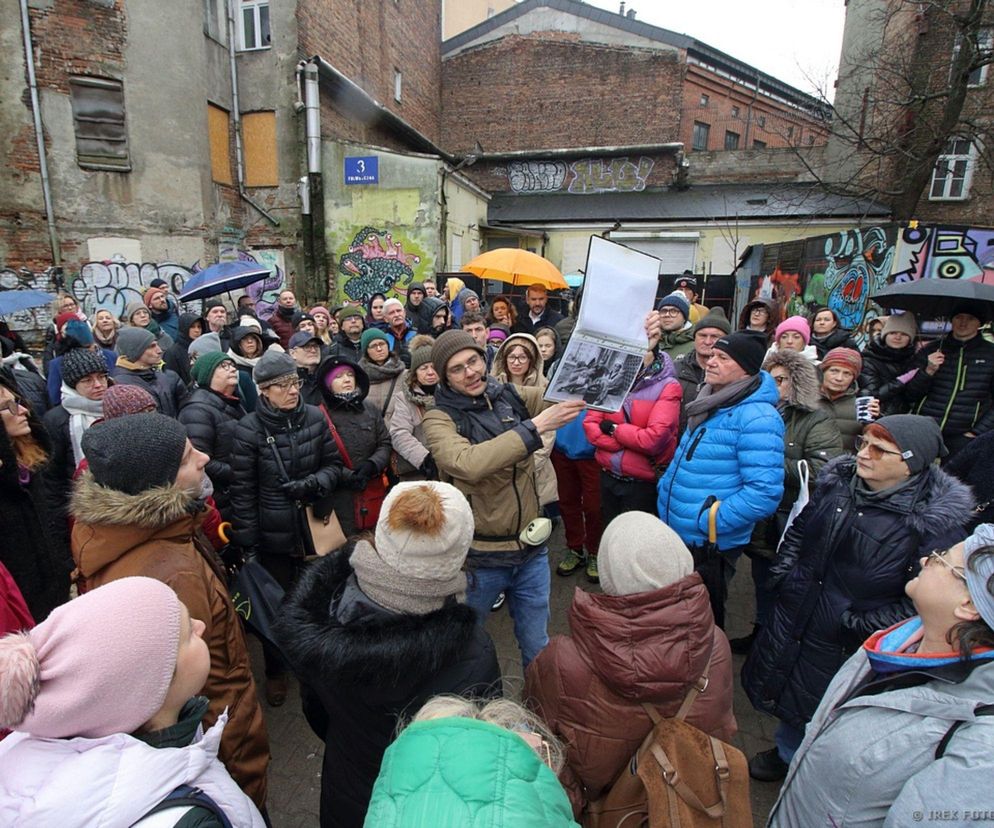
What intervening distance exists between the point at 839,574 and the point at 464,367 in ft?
6.32

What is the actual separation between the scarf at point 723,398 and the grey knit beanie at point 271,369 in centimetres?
236

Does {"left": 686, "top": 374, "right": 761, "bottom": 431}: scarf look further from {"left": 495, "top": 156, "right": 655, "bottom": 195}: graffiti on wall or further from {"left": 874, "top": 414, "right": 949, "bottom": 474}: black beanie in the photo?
{"left": 495, "top": 156, "right": 655, "bottom": 195}: graffiti on wall

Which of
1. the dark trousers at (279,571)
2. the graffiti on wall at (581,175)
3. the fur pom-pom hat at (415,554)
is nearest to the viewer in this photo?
the fur pom-pom hat at (415,554)

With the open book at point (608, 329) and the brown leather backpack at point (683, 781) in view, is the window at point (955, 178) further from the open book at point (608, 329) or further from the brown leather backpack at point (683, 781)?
the brown leather backpack at point (683, 781)

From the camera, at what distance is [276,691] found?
3.28 metres

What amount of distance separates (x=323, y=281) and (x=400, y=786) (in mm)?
17137

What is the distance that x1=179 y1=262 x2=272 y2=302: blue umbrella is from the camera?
23.2 feet

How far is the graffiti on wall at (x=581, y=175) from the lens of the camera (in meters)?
25.6

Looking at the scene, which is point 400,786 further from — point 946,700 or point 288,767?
→ point 288,767

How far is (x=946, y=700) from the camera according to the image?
1294mm

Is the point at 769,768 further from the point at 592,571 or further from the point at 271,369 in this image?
the point at 271,369

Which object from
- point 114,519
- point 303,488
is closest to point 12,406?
point 303,488

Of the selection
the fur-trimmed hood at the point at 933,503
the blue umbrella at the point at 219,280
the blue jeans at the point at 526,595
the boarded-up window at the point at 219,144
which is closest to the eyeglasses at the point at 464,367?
the blue jeans at the point at 526,595

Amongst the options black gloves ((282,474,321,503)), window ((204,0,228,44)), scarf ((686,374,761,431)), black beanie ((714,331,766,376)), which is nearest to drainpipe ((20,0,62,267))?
window ((204,0,228,44))
